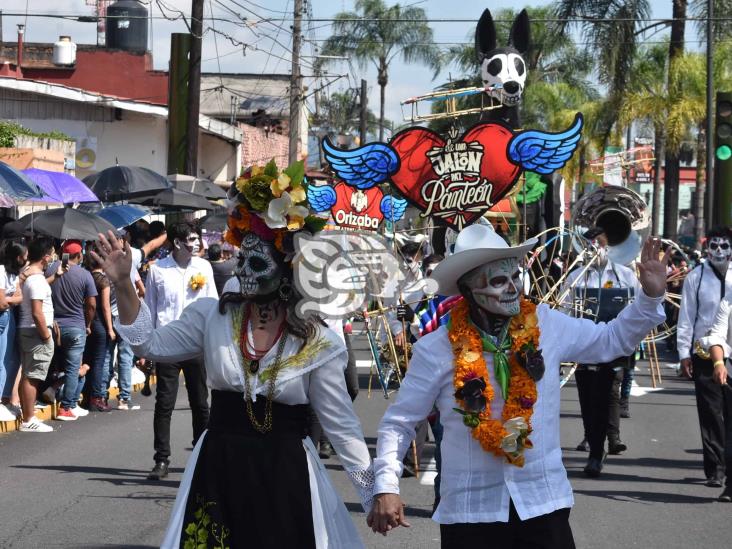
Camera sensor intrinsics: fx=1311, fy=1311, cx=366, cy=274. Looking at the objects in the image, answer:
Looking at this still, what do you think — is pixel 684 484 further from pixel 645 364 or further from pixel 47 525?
pixel 645 364

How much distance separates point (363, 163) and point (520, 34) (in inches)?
207

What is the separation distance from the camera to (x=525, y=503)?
4875 mm

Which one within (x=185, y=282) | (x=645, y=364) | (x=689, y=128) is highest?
(x=689, y=128)

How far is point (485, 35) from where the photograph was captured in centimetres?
1379

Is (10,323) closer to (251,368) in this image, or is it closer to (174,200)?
(174,200)

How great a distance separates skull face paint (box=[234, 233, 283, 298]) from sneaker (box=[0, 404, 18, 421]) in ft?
25.9

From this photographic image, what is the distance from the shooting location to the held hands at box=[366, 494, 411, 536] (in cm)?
493

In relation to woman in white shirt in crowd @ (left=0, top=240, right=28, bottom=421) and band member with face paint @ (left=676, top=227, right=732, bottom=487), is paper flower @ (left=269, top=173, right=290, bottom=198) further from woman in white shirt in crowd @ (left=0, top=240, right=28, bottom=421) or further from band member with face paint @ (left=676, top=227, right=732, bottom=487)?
woman in white shirt in crowd @ (left=0, top=240, right=28, bottom=421)

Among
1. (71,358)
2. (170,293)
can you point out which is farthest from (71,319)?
(170,293)

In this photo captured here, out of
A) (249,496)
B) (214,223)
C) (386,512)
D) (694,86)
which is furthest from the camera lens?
(694,86)

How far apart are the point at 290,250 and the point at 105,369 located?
31.6ft

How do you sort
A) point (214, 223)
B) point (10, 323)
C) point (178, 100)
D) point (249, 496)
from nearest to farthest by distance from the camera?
point (249, 496) → point (10, 323) → point (214, 223) → point (178, 100)

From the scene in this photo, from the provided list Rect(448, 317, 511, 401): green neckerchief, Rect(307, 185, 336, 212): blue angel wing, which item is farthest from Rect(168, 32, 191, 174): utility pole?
Rect(448, 317, 511, 401): green neckerchief

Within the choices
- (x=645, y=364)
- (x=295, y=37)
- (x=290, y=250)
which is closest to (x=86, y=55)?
(x=295, y=37)
